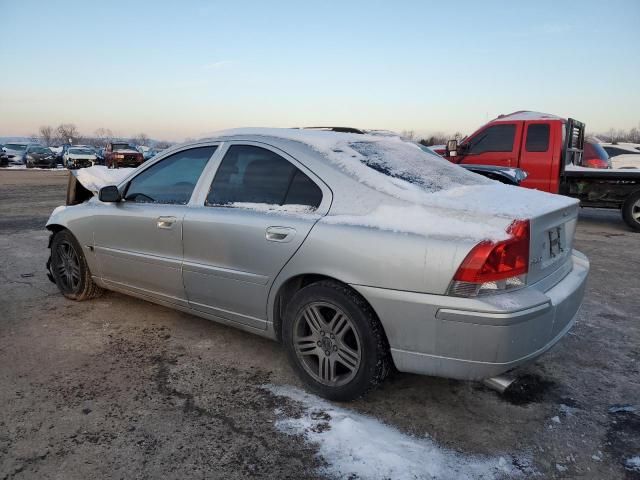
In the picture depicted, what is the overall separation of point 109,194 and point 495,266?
2903mm

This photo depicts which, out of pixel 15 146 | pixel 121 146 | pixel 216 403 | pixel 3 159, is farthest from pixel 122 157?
pixel 216 403

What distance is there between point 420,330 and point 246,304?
1.19 m

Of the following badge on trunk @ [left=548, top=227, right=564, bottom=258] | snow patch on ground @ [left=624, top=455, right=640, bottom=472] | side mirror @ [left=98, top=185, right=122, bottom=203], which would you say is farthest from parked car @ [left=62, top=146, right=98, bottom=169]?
snow patch on ground @ [left=624, top=455, right=640, bottom=472]

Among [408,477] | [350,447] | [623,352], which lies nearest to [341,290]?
[350,447]

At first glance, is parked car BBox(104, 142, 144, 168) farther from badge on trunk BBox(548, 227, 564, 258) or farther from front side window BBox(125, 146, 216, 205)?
badge on trunk BBox(548, 227, 564, 258)

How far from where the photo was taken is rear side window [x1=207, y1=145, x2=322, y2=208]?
9.55 feet

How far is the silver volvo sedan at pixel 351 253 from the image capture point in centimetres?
230

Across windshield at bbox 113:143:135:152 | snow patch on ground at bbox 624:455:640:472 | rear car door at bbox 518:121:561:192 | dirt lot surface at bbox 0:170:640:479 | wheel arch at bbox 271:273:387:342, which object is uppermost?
windshield at bbox 113:143:135:152

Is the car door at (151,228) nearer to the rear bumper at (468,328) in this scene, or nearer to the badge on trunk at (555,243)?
the rear bumper at (468,328)

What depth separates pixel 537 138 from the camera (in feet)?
27.8

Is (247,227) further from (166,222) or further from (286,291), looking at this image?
(166,222)

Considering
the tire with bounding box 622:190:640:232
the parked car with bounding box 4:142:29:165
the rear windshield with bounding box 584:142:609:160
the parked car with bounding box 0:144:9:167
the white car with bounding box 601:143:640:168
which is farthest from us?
the parked car with bounding box 4:142:29:165

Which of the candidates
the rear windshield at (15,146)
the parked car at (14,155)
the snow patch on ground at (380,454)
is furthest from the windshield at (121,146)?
the snow patch on ground at (380,454)

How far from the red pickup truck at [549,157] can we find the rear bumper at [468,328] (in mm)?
6572
